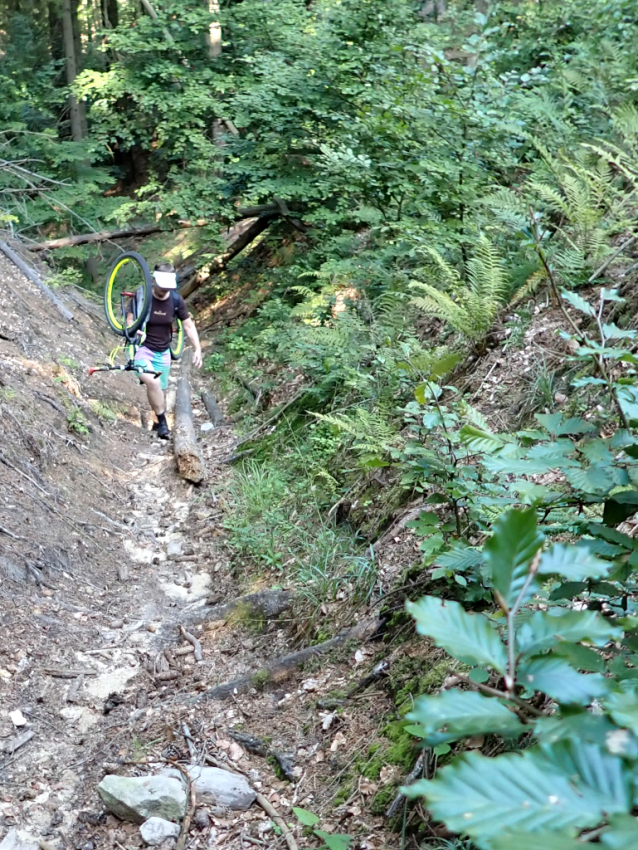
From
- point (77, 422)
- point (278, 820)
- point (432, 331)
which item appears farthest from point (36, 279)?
point (278, 820)

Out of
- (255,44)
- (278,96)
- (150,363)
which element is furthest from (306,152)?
(150,363)

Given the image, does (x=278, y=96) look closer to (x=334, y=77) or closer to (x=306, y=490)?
(x=334, y=77)

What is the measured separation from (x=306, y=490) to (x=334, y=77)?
718 centimetres

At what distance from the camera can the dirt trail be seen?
3.53m

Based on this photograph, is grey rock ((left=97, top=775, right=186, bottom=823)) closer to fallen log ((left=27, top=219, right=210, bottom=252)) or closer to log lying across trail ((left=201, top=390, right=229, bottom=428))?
log lying across trail ((left=201, top=390, right=229, bottom=428))

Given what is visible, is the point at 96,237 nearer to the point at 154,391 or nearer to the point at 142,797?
the point at 154,391

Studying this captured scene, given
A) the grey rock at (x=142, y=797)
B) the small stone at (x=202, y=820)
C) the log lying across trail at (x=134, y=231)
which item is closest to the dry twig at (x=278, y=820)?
the small stone at (x=202, y=820)

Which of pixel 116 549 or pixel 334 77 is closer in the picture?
pixel 116 549

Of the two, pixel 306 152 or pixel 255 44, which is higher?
pixel 255 44

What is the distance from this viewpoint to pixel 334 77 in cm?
1065

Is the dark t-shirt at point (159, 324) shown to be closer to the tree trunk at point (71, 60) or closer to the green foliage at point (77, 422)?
the green foliage at point (77, 422)

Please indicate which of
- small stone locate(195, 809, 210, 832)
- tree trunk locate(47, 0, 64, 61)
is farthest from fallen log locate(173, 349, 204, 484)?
tree trunk locate(47, 0, 64, 61)

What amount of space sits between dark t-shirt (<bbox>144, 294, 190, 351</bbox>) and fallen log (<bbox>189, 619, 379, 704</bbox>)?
15.8 ft

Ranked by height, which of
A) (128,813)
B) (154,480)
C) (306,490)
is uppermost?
(128,813)
